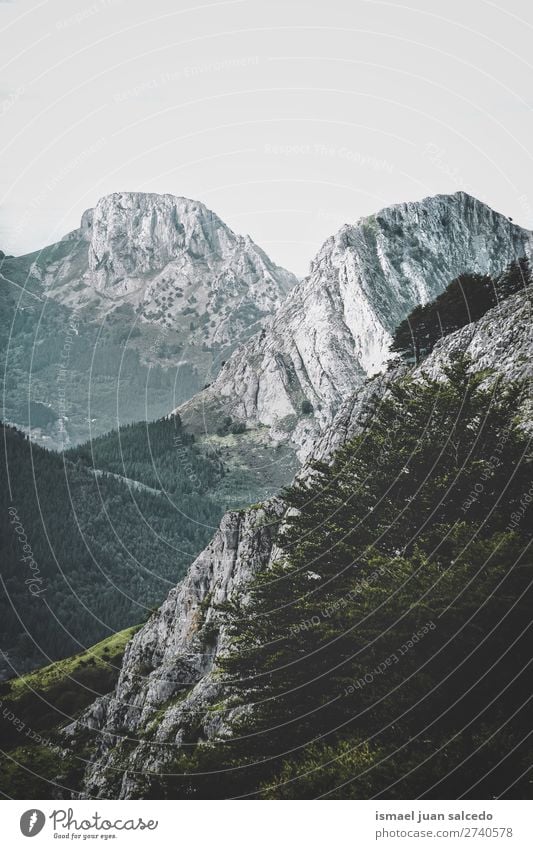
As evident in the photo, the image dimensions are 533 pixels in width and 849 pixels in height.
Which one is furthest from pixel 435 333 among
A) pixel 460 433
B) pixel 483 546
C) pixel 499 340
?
pixel 483 546

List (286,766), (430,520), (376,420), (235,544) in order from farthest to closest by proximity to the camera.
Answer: (235,544) < (376,420) < (430,520) < (286,766)

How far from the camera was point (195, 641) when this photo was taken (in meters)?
73.6

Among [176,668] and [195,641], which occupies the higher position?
[195,641]

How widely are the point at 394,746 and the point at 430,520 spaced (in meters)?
14.8

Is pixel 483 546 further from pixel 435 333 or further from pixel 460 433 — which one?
pixel 435 333

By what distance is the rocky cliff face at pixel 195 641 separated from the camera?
59562 millimetres

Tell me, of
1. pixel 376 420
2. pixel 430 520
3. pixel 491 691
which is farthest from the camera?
pixel 376 420

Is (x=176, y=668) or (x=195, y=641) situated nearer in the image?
(x=176, y=668)

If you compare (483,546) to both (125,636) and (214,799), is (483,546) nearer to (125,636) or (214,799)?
(214,799)

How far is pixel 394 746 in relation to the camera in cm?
4062

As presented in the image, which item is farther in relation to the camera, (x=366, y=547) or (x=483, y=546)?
(x=366, y=547)

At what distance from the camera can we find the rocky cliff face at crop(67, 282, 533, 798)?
59.6 meters
